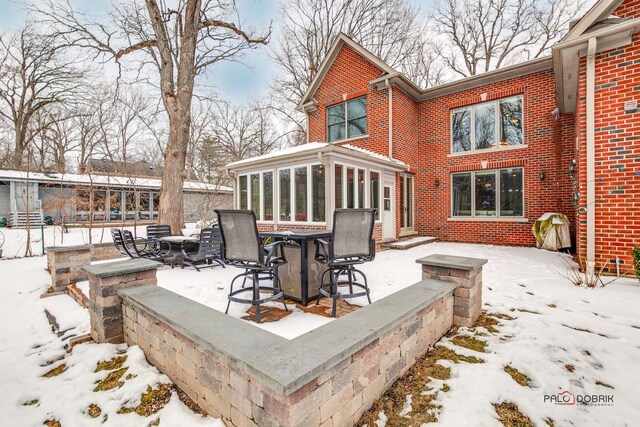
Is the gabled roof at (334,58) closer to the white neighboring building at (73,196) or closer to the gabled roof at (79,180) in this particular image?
the gabled roof at (79,180)

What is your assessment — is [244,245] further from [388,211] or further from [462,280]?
[388,211]

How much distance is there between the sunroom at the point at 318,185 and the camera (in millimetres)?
7457

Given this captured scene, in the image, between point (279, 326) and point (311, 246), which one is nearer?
point (279, 326)

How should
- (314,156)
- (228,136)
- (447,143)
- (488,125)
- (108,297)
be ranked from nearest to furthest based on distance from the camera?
(108,297) → (314,156) → (488,125) → (447,143) → (228,136)

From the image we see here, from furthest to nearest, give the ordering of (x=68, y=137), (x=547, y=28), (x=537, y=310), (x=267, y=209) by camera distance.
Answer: (x=68, y=137), (x=547, y=28), (x=267, y=209), (x=537, y=310)

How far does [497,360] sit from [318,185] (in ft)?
19.8

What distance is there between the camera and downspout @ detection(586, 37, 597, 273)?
496cm

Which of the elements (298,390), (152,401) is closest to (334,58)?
(152,401)

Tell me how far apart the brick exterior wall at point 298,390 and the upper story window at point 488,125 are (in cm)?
840

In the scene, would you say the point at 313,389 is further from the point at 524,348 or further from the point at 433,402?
the point at 524,348

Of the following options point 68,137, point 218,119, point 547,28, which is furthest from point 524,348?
point 68,137

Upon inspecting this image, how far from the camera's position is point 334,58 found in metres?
10.8

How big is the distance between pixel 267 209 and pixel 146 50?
22.0 feet

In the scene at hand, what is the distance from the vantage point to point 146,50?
9.47 metres
